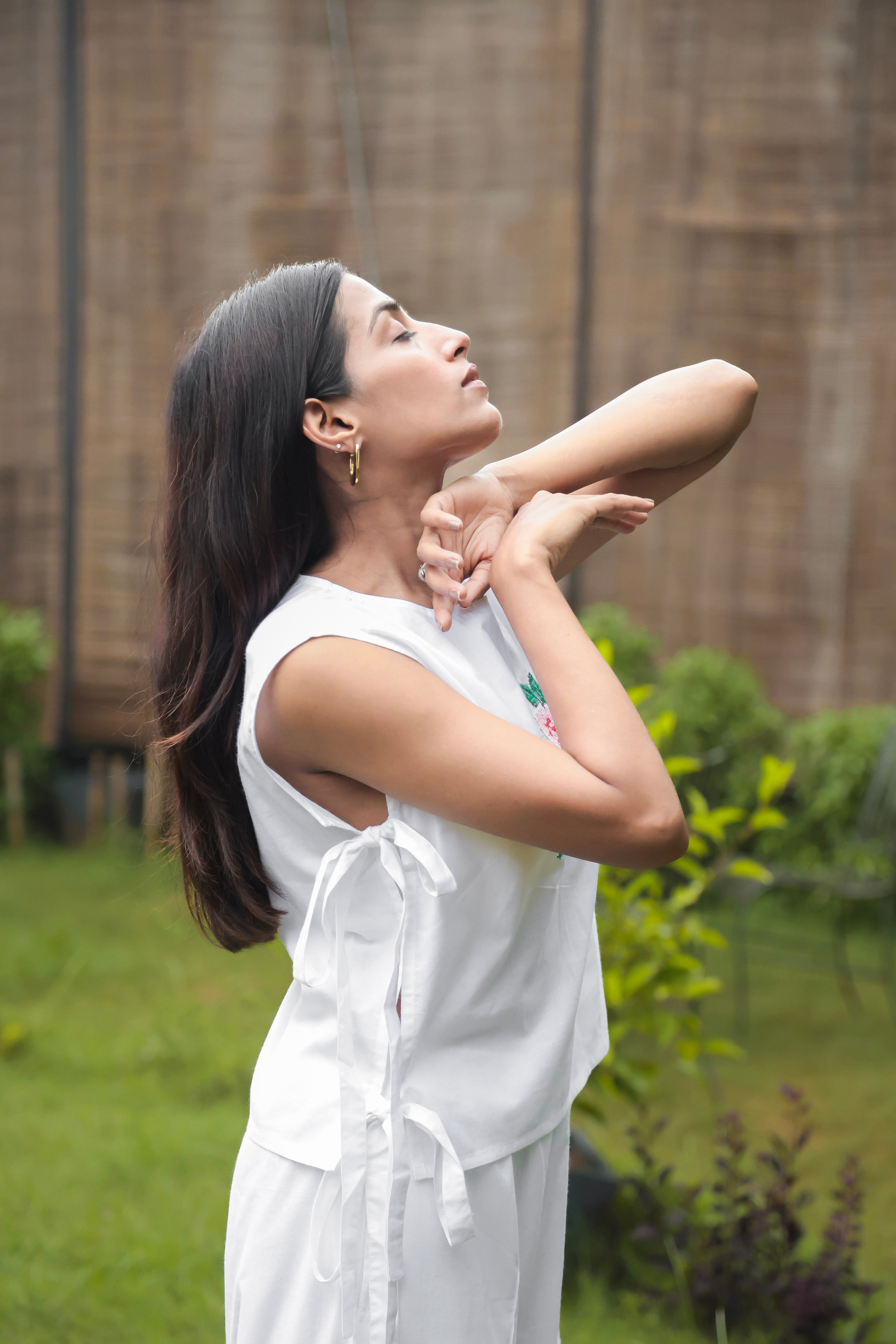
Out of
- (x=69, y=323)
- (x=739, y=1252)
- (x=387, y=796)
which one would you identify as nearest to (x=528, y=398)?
(x=69, y=323)

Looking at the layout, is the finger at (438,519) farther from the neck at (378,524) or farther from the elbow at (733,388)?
the elbow at (733,388)

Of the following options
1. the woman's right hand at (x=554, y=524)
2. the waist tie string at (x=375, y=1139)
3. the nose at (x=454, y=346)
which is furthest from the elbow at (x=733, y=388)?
the waist tie string at (x=375, y=1139)

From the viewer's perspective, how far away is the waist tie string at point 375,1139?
1.09 m

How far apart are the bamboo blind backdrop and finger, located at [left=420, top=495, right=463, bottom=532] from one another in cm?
309

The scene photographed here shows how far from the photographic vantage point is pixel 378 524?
1.28m

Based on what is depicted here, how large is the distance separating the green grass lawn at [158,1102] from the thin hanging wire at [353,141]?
253 cm

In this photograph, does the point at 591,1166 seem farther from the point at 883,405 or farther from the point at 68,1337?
the point at 883,405

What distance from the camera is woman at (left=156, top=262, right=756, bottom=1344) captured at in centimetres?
109

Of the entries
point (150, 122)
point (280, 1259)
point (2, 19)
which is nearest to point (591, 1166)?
point (280, 1259)

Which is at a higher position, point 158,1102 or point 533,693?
point 533,693

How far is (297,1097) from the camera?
3.79 feet

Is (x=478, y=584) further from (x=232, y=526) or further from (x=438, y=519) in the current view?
(x=232, y=526)

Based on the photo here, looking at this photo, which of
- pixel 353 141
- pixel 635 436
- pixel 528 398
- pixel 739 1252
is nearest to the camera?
pixel 635 436

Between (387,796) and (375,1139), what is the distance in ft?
1.00
